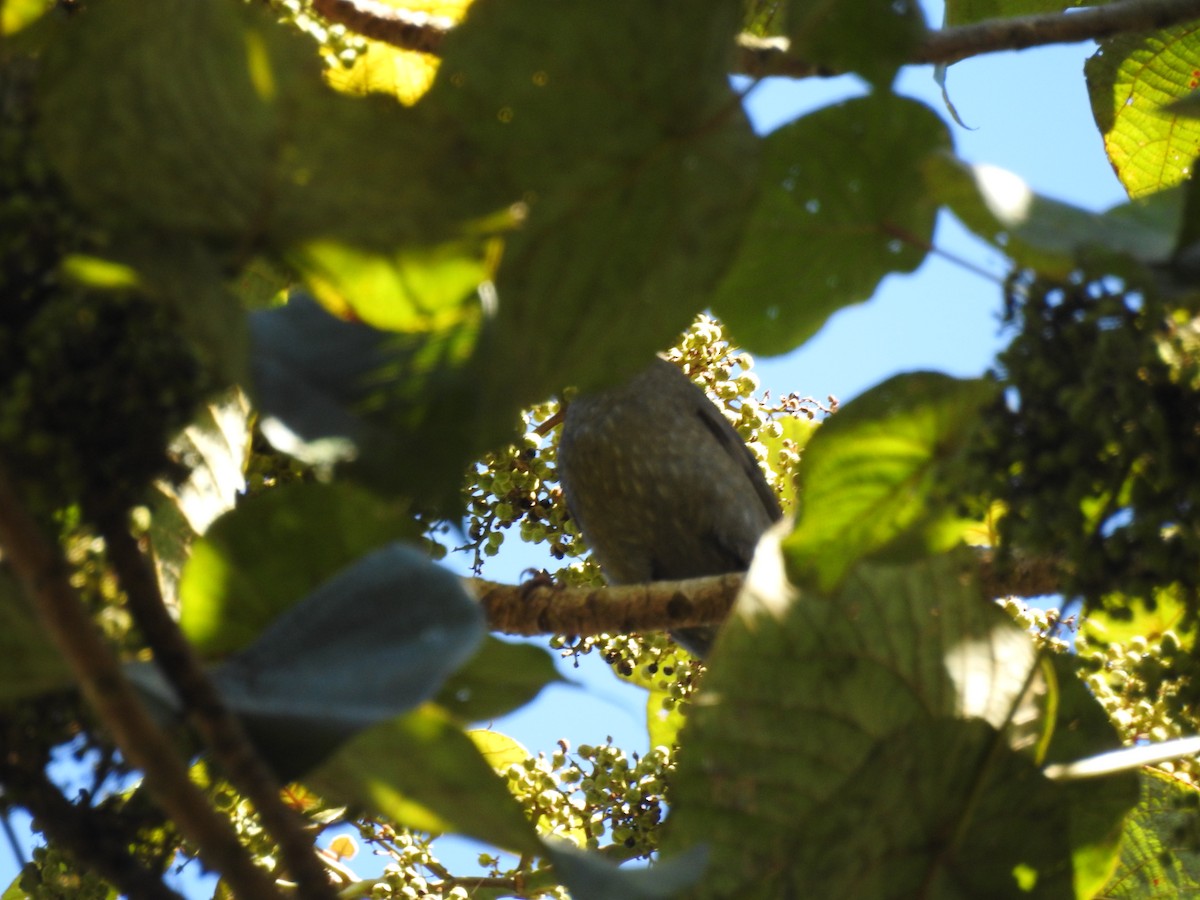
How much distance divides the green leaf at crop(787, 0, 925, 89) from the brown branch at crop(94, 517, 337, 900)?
20.9 inches

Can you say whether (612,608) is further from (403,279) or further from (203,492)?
(403,279)

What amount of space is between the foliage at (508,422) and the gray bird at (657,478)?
2003mm

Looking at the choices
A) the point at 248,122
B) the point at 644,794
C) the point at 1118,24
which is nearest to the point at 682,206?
the point at 248,122

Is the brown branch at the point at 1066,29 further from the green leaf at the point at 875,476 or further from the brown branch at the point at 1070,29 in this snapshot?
the green leaf at the point at 875,476

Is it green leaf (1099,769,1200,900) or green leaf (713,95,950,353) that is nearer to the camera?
green leaf (713,95,950,353)

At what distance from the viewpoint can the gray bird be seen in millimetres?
3180

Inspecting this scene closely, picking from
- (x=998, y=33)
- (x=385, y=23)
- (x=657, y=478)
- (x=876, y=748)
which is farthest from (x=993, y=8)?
(x=876, y=748)

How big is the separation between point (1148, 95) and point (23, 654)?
95.6 inches

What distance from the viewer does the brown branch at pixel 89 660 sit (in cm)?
64

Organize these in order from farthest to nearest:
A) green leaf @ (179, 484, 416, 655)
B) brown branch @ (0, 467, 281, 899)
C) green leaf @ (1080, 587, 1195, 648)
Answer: green leaf @ (1080, 587, 1195, 648) < green leaf @ (179, 484, 416, 655) < brown branch @ (0, 467, 281, 899)

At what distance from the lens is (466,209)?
0.73 metres


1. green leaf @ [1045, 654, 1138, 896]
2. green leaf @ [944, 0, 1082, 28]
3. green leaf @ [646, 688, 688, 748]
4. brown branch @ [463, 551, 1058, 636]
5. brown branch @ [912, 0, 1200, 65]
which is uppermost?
green leaf @ [944, 0, 1082, 28]

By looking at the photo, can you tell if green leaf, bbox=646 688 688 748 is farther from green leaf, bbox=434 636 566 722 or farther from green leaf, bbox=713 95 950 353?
green leaf, bbox=434 636 566 722

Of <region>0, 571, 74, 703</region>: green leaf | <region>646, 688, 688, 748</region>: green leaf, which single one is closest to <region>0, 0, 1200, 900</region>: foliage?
<region>0, 571, 74, 703</region>: green leaf
